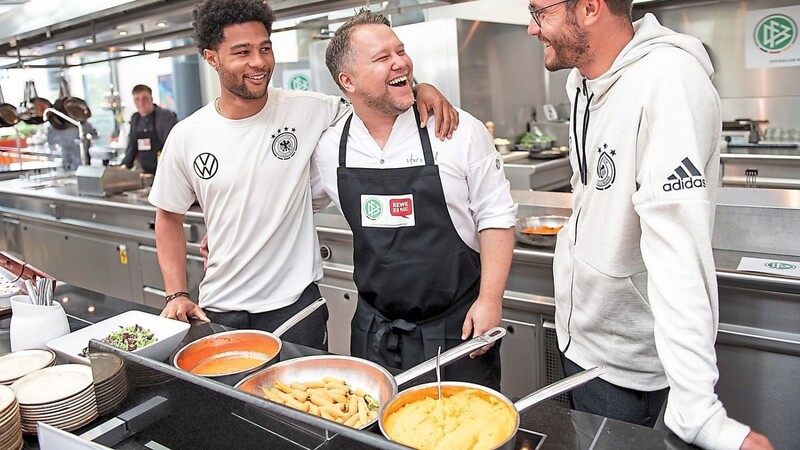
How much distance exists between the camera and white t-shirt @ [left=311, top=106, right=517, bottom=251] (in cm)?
197

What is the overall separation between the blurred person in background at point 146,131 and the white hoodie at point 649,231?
632 centimetres

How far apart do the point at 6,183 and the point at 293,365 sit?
5911mm

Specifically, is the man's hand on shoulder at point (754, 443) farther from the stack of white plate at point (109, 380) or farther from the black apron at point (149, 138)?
the black apron at point (149, 138)

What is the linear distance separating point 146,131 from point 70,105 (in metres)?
1.81

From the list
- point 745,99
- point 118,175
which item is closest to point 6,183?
point 118,175

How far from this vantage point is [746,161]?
5.38 meters

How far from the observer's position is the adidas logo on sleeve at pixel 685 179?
4.12 ft

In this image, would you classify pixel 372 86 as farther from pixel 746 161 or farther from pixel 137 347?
pixel 746 161

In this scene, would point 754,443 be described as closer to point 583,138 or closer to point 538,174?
point 583,138

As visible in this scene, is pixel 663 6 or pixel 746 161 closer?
pixel 746 161

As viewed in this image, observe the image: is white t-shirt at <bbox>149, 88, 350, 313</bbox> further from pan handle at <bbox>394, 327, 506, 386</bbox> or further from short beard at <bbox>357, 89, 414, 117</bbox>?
pan handle at <bbox>394, 327, 506, 386</bbox>

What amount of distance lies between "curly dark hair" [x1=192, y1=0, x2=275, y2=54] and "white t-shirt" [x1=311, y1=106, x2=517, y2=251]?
49cm

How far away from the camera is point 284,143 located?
2.18 meters

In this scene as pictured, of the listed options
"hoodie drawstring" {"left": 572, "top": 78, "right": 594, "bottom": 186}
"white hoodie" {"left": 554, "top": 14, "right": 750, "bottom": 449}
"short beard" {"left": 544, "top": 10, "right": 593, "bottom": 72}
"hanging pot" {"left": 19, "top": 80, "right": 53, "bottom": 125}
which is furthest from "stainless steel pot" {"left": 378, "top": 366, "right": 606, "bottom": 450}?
"hanging pot" {"left": 19, "top": 80, "right": 53, "bottom": 125}
